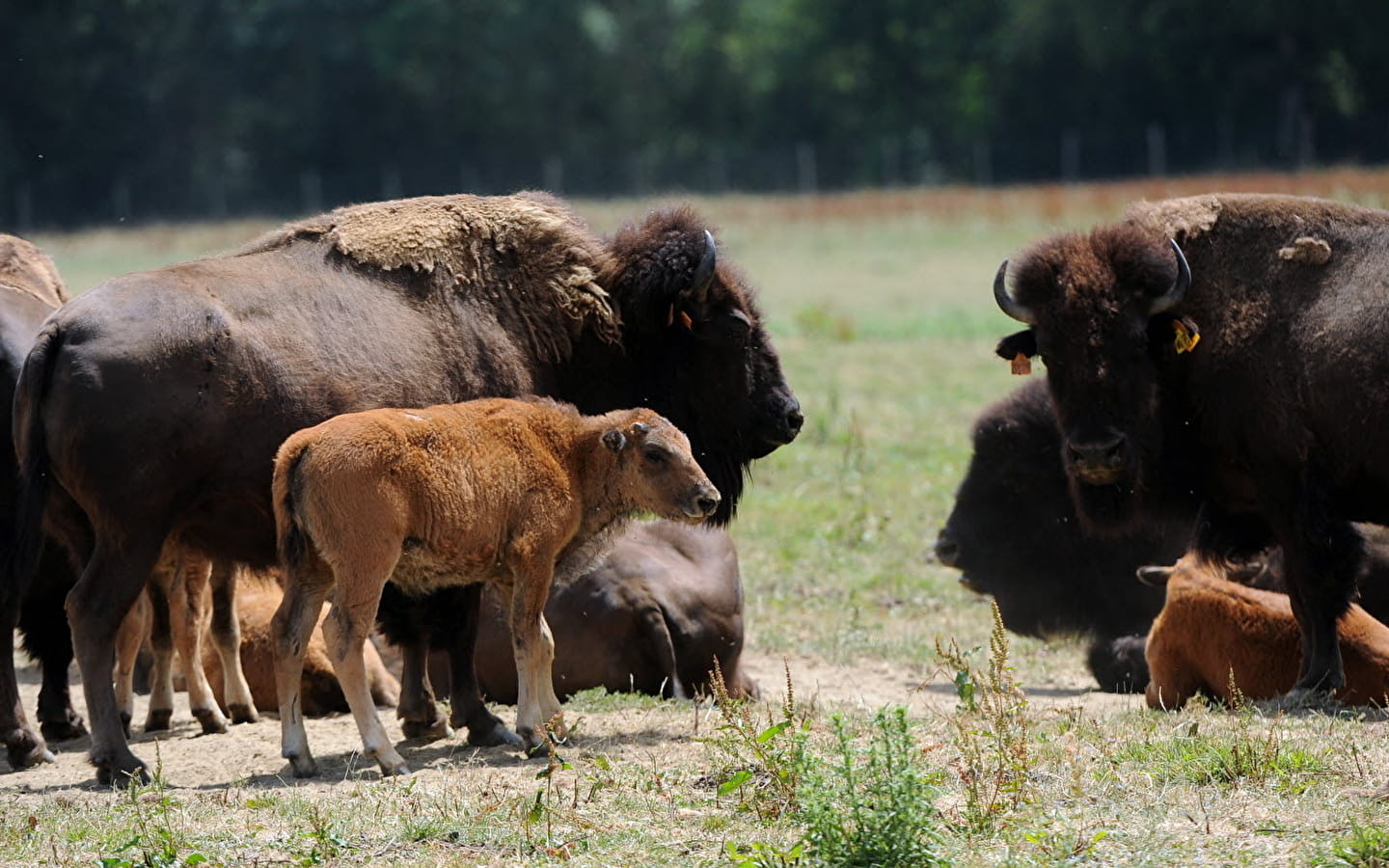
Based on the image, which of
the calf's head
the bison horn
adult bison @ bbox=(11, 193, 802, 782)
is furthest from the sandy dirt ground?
the bison horn

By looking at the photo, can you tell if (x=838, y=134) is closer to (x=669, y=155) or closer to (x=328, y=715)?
(x=669, y=155)

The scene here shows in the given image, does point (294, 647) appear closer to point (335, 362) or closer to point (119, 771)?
point (119, 771)

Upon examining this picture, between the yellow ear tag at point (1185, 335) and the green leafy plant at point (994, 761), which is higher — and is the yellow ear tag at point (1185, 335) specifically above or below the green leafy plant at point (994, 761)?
above

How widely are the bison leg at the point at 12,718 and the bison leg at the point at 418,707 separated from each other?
59.0 inches

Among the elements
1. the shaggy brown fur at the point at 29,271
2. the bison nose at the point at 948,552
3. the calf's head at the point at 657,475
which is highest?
the shaggy brown fur at the point at 29,271

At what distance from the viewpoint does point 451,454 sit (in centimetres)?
674

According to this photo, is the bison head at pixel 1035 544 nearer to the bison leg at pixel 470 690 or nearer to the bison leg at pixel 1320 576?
the bison leg at pixel 1320 576

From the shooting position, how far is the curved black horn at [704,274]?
8.00m

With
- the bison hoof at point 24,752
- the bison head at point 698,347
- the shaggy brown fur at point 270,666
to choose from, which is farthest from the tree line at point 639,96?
the bison hoof at point 24,752

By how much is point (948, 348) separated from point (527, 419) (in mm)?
15286

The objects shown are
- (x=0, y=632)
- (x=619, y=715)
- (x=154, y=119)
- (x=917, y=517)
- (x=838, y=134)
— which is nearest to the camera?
(x=0, y=632)

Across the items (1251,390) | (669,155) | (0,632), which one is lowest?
(0,632)

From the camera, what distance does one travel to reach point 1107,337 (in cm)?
819

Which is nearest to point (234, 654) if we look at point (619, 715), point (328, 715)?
point (328, 715)
